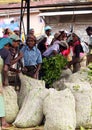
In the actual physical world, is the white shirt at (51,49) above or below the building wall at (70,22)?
below

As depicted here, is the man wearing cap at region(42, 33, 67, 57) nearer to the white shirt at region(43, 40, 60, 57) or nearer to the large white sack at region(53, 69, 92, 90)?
the white shirt at region(43, 40, 60, 57)

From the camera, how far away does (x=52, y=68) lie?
804 cm

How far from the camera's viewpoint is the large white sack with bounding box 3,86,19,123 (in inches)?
267

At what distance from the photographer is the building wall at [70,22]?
1793cm

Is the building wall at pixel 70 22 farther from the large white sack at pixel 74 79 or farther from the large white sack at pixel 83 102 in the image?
the large white sack at pixel 83 102

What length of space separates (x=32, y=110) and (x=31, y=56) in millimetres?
1844

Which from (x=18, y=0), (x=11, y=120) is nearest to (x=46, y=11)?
(x=18, y=0)

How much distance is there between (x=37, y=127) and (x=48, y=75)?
160 centimetres

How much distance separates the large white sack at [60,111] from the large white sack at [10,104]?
689 millimetres

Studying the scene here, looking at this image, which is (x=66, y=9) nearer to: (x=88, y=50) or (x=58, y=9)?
(x=58, y=9)

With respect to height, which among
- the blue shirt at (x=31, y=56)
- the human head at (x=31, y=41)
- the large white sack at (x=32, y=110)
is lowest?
the large white sack at (x=32, y=110)

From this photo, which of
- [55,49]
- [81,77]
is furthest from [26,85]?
[55,49]

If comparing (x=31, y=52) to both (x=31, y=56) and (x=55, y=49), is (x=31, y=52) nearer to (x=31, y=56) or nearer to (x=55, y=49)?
(x=31, y=56)

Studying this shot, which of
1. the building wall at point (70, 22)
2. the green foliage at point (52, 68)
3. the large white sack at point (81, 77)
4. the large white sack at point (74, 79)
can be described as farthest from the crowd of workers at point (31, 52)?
the building wall at point (70, 22)
